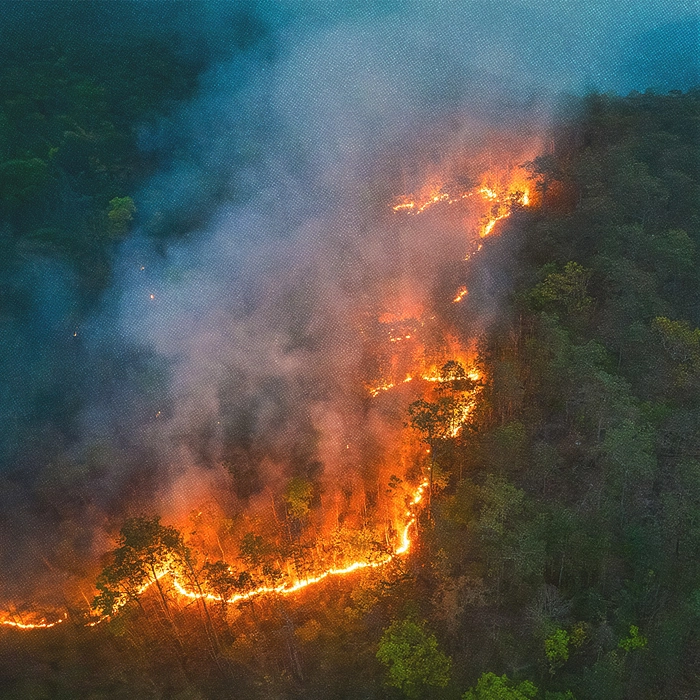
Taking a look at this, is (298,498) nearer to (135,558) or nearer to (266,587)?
(266,587)

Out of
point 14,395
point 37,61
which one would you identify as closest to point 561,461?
point 14,395

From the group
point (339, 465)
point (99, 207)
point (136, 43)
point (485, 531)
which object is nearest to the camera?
point (485, 531)

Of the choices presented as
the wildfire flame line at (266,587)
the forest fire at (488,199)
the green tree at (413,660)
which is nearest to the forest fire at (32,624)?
the wildfire flame line at (266,587)

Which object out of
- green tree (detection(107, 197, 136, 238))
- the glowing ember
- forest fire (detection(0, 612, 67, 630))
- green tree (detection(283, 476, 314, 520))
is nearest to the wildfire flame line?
forest fire (detection(0, 612, 67, 630))

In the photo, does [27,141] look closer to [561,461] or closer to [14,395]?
[14,395]

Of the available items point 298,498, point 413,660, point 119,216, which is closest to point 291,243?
point 119,216

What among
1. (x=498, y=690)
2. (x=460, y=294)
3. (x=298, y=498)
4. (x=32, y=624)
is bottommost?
(x=498, y=690)

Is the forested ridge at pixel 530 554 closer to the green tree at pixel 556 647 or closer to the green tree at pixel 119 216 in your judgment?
the green tree at pixel 556 647
